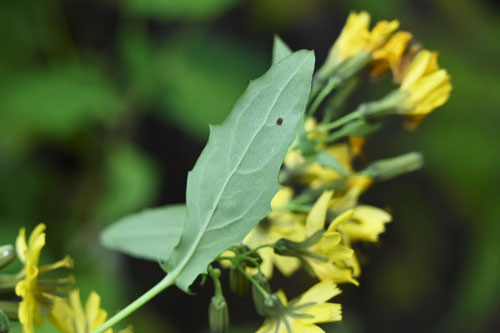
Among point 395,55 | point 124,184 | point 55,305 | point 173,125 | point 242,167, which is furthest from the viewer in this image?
point 173,125

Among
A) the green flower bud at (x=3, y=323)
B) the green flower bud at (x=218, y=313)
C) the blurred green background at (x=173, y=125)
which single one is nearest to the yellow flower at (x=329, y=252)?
the green flower bud at (x=218, y=313)

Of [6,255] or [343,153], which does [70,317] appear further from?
[343,153]

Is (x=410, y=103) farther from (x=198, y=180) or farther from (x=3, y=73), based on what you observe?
(x=3, y=73)

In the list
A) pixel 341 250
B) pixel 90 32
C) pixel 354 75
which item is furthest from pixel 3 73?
pixel 341 250

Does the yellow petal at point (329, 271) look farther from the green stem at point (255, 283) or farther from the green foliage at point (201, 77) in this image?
the green foliage at point (201, 77)

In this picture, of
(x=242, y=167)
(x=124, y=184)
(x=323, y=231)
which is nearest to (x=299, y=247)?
(x=323, y=231)
